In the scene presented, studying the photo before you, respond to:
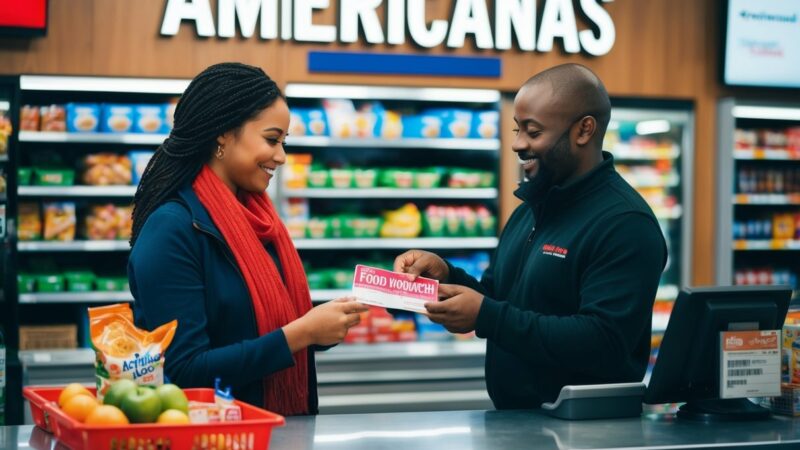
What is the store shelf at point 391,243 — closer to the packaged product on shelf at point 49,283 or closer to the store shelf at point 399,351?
the store shelf at point 399,351

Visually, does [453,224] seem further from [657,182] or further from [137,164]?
[137,164]

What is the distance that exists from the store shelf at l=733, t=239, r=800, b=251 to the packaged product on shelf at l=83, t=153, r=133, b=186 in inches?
149

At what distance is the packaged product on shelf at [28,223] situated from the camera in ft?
16.4

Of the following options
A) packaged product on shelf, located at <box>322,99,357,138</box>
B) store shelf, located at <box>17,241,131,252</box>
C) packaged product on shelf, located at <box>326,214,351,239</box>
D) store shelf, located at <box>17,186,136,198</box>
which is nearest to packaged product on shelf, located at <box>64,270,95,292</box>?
store shelf, located at <box>17,241,131,252</box>

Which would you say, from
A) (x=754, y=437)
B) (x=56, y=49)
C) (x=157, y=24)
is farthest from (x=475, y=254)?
(x=754, y=437)

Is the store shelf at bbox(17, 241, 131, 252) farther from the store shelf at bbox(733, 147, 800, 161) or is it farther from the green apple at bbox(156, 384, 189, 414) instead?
the store shelf at bbox(733, 147, 800, 161)

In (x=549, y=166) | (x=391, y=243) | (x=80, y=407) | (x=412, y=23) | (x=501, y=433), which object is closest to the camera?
(x=80, y=407)

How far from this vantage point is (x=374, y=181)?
18.2 feet

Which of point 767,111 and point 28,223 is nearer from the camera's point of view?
point 28,223

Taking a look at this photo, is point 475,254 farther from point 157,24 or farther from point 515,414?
point 515,414

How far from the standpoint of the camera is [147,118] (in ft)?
16.7

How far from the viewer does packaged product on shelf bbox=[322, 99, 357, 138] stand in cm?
543

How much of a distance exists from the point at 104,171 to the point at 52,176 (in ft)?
0.87

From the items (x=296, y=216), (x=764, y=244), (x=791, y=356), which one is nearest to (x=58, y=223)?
(x=296, y=216)
